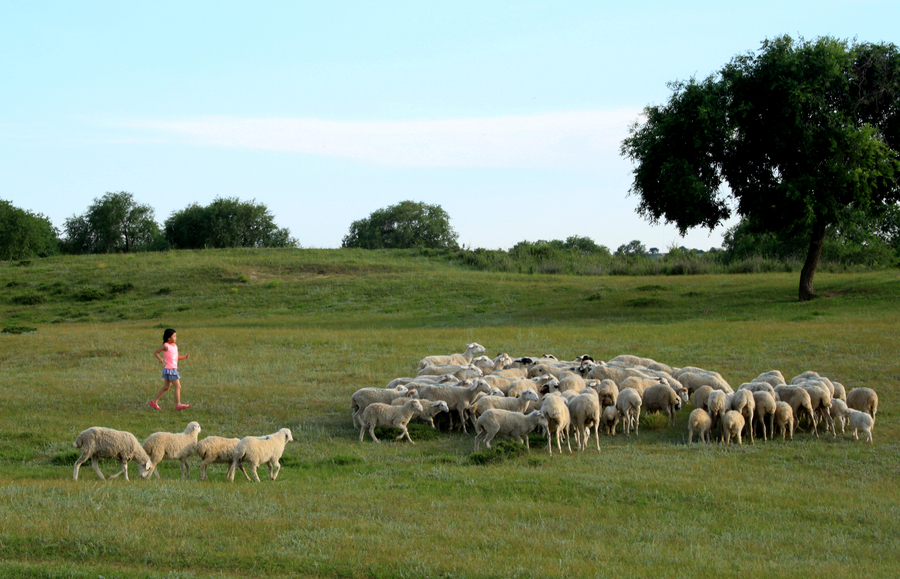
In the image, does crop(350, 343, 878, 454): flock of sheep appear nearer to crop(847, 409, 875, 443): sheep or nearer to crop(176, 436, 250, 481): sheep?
crop(847, 409, 875, 443): sheep

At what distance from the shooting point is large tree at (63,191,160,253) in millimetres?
92938

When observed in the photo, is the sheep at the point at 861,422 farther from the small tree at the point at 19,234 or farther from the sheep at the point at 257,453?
the small tree at the point at 19,234

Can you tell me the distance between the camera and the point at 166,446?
1098 cm

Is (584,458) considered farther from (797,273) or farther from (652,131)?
(797,273)

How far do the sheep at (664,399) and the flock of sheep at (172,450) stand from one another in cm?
752

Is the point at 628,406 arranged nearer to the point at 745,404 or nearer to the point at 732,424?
the point at 732,424

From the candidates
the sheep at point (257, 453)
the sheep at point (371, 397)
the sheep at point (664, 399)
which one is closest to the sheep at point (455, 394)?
the sheep at point (371, 397)

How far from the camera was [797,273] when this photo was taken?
48.6 meters

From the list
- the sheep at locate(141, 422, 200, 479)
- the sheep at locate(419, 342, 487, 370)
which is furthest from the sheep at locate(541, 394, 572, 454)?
the sheep at locate(419, 342, 487, 370)

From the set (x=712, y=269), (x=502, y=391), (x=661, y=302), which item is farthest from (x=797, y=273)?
(x=502, y=391)

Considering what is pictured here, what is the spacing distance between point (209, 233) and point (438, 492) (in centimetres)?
8947

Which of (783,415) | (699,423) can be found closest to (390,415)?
(699,423)

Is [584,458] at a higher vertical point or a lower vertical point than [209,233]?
lower

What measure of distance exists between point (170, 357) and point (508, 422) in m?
8.48
